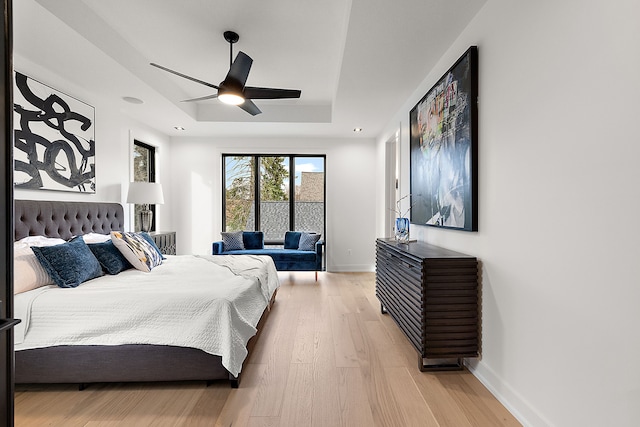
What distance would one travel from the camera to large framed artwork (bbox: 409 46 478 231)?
7.00ft

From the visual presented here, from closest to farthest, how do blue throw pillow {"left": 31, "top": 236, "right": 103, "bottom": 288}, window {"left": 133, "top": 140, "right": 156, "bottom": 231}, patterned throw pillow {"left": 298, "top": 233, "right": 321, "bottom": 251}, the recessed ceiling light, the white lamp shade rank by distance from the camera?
1. blue throw pillow {"left": 31, "top": 236, "right": 103, "bottom": 288}
2. the recessed ceiling light
3. the white lamp shade
4. window {"left": 133, "top": 140, "right": 156, "bottom": 231}
5. patterned throw pillow {"left": 298, "top": 233, "right": 321, "bottom": 251}

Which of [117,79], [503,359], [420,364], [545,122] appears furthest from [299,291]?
[545,122]

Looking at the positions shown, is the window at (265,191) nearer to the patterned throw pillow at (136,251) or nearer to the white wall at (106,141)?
the white wall at (106,141)

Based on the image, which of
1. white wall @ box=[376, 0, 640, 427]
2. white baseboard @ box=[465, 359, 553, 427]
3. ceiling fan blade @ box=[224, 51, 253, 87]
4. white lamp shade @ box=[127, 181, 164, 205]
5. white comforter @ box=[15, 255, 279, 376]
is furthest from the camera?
white lamp shade @ box=[127, 181, 164, 205]

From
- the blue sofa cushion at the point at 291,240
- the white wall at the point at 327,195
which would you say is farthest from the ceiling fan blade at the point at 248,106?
the blue sofa cushion at the point at 291,240

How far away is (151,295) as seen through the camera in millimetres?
2064

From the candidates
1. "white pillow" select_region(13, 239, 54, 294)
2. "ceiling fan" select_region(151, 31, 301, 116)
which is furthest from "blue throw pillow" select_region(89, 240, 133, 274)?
"ceiling fan" select_region(151, 31, 301, 116)

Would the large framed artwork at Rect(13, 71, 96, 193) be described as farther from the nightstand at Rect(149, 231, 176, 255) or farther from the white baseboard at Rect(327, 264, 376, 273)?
the white baseboard at Rect(327, 264, 376, 273)

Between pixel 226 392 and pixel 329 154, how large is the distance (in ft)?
14.8

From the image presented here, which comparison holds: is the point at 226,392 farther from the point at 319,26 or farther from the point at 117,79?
the point at 117,79

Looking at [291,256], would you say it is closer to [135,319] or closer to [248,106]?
[248,106]

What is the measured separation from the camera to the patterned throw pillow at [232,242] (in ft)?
17.1

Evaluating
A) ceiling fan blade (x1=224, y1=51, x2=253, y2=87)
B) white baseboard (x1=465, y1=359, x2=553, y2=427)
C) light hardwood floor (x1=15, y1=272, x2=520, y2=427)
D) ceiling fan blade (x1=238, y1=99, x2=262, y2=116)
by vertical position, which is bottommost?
light hardwood floor (x1=15, y1=272, x2=520, y2=427)

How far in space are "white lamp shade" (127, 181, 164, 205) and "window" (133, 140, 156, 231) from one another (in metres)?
0.64
